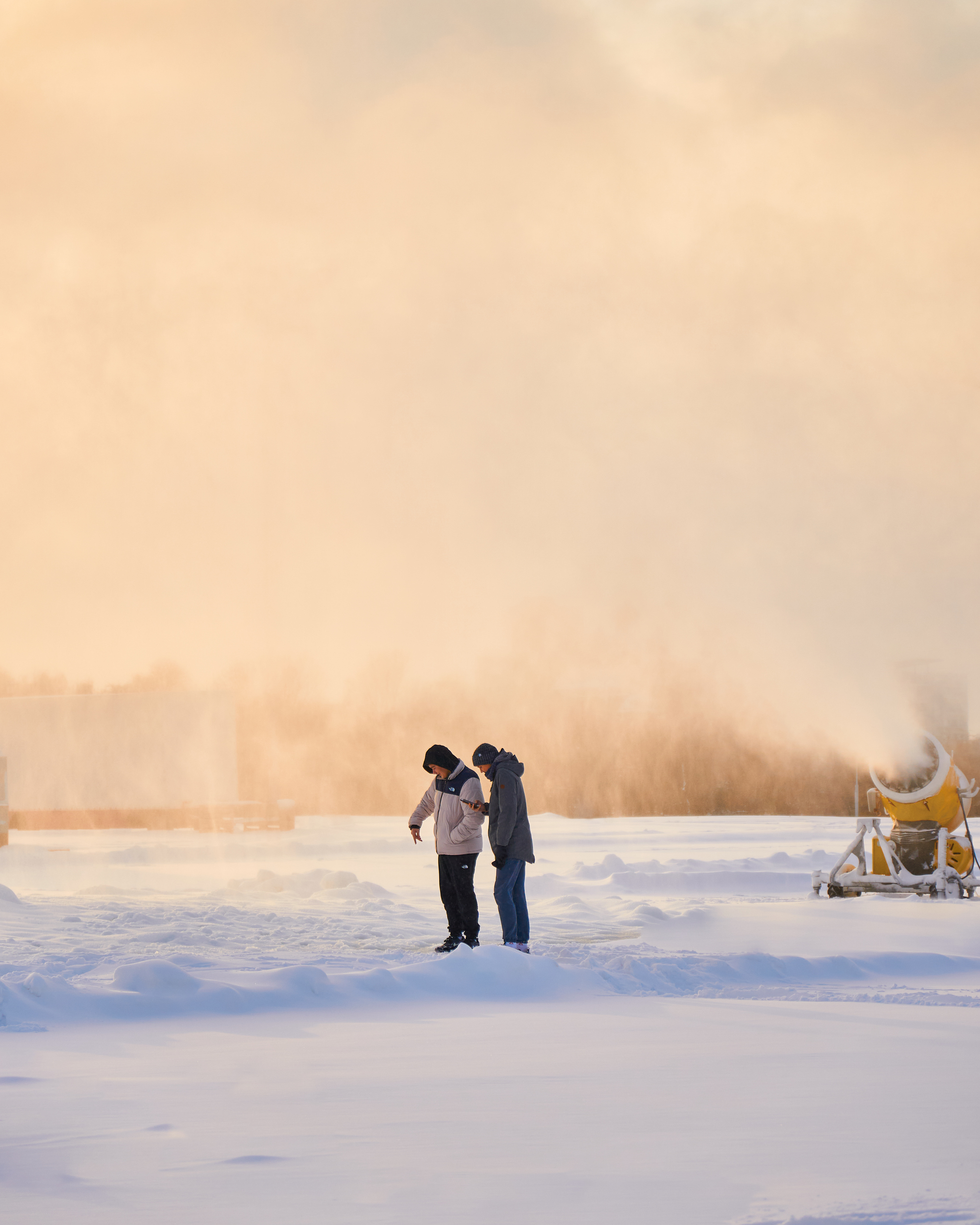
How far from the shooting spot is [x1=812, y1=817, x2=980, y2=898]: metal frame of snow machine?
13.2m

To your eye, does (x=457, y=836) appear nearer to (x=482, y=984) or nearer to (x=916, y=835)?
(x=482, y=984)

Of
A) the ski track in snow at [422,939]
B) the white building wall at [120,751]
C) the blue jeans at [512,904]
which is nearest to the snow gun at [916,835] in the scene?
the ski track in snow at [422,939]

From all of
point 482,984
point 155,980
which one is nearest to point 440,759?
point 482,984

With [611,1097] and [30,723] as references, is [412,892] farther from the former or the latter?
[30,723]

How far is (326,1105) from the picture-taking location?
4527 millimetres

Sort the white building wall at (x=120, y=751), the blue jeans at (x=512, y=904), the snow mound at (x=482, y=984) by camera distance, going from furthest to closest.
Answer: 1. the white building wall at (x=120, y=751)
2. the blue jeans at (x=512, y=904)
3. the snow mound at (x=482, y=984)

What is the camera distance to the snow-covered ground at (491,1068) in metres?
3.48

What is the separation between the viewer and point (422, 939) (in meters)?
10.0

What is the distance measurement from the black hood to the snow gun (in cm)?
564

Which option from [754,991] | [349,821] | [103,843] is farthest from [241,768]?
[754,991]

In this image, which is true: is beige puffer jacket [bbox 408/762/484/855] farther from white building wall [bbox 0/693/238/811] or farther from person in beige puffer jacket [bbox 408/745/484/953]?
white building wall [bbox 0/693/238/811]

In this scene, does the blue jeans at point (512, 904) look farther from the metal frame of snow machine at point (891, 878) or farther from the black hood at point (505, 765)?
the metal frame of snow machine at point (891, 878)

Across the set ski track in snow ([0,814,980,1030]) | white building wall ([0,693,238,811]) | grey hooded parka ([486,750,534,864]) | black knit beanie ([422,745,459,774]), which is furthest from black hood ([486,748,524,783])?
white building wall ([0,693,238,811])

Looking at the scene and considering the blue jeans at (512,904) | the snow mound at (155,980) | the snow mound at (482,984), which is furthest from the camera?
the blue jeans at (512,904)
